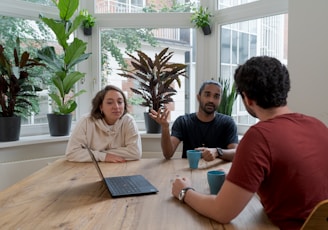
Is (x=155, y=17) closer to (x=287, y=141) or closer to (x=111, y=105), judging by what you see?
(x=111, y=105)

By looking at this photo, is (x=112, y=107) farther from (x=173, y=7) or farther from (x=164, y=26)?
(x=173, y=7)

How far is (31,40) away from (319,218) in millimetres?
2951

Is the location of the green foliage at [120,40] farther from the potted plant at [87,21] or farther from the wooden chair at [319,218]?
the wooden chair at [319,218]

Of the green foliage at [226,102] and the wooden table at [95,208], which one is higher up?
the green foliage at [226,102]

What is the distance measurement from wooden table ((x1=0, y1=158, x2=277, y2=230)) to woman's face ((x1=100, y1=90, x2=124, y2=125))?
71 cm

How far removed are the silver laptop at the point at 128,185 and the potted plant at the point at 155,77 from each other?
1591mm

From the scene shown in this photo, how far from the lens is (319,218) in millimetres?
804

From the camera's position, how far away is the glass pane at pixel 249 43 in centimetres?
283

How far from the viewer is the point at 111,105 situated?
2268mm

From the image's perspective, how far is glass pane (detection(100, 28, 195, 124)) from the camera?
3.40 metres

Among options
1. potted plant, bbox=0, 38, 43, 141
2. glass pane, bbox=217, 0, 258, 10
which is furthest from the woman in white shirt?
glass pane, bbox=217, 0, 258, 10

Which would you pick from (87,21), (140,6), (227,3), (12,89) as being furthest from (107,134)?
(227,3)

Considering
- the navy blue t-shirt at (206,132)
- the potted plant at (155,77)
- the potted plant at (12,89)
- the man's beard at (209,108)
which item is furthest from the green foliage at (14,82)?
the man's beard at (209,108)

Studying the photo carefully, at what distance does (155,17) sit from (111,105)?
147 centimetres
